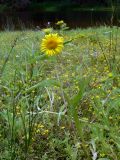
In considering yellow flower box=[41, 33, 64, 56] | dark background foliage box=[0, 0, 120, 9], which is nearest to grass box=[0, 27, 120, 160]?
yellow flower box=[41, 33, 64, 56]

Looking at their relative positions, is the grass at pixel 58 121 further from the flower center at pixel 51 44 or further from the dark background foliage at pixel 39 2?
the dark background foliage at pixel 39 2

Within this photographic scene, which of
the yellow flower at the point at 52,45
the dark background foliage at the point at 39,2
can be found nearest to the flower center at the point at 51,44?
the yellow flower at the point at 52,45

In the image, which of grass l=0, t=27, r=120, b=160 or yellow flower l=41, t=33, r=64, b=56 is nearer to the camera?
yellow flower l=41, t=33, r=64, b=56

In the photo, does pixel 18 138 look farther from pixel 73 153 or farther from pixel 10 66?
pixel 10 66

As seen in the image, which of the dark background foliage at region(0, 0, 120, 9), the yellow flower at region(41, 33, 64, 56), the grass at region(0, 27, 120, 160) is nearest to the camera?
the yellow flower at region(41, 33, 64, 56)

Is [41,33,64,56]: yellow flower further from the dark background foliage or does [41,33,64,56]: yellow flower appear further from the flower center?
the dark background foliage

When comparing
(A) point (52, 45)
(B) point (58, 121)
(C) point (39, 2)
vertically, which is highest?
(A) point (52, 45)

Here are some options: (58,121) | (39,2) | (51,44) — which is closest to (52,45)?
(51,44)

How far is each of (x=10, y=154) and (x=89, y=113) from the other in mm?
878

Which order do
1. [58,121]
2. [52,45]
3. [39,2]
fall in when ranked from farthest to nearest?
[39,2] < [58,121] < [52,45]

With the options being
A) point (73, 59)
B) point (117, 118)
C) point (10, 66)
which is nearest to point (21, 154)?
point (117, 118)

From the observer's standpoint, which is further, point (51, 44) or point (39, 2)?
point (39, 2)

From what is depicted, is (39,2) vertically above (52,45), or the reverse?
(52,45)

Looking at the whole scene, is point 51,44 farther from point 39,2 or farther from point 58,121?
point 39,2
